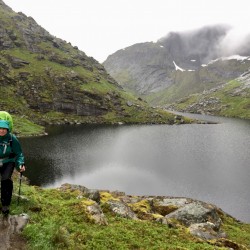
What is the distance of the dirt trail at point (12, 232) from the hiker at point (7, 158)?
1.38 feet

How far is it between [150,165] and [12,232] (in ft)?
273

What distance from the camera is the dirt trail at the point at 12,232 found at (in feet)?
38.3

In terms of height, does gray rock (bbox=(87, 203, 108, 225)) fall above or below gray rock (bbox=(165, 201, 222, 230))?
above

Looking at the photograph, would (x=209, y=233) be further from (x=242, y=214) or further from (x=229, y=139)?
(x=229, y=139)

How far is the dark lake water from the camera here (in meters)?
71.6

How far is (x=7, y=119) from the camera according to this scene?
509 inches

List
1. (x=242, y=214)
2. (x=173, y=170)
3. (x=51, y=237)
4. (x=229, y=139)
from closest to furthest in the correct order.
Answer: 1. (x=51, y=237)
2. (x=242, y=214)
3. (x=173, y=170)
4. (x=229, y=139)

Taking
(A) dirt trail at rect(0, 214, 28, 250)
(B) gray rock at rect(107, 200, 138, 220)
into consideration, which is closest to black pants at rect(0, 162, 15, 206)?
(A) dirt trail at rect(0, 214, 28, 250)

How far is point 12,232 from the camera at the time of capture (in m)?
12.4

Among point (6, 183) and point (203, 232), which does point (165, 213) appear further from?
point (6, 183)

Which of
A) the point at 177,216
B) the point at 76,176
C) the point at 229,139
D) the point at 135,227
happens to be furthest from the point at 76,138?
the point at 135,227

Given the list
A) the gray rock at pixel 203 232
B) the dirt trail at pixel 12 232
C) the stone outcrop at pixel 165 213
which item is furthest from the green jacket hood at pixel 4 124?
the gray rock at pixel 203 232

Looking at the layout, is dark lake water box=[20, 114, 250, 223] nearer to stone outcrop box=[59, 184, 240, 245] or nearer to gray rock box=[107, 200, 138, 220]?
stone outcrop box=[59, 184, 240, 245]

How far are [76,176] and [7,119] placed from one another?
7063 cm
